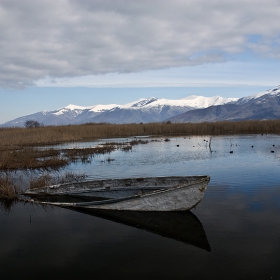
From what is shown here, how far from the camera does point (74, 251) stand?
27.9 feet

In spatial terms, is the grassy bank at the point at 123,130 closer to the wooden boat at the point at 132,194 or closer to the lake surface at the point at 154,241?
the wooden boat at the point at 132,194

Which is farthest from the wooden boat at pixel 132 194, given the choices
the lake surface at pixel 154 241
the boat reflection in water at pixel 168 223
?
the lake surface at pixel 154 241

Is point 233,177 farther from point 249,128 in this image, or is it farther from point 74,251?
point 249,128

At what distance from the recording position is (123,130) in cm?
5572

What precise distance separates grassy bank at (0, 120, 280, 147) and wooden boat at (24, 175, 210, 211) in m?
28.0

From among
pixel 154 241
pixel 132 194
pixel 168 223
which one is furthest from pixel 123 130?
pixel 154 241

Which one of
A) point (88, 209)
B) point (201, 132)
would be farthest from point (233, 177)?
point (201, 132)

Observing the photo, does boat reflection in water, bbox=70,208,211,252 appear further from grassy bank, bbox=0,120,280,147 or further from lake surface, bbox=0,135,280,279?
grassy bank, bbox=0,120,280,147

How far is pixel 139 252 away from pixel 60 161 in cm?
1574

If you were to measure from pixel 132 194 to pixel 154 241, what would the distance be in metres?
3.90

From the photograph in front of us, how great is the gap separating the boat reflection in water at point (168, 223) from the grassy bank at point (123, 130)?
1241 inches

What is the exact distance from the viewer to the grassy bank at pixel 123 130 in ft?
139

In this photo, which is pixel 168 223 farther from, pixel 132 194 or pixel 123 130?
pixel 123 130

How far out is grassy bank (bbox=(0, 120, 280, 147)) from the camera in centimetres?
4222
